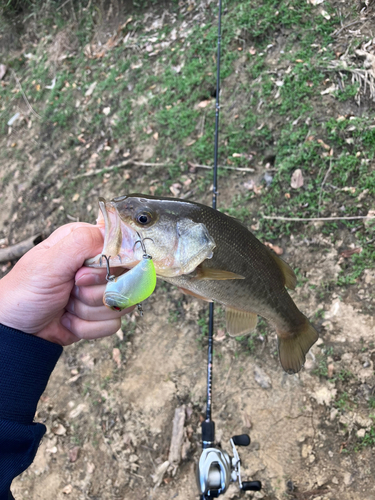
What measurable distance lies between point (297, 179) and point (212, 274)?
7.08ft

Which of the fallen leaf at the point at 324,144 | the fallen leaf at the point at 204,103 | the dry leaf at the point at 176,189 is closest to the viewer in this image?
the fallen leaf at the point at 324,144

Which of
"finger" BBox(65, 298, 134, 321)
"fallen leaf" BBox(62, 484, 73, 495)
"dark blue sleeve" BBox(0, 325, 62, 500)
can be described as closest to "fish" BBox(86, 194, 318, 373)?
"finger" BBox(65, 298, 134, 321)

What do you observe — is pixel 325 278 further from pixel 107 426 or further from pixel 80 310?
pixel 107 426

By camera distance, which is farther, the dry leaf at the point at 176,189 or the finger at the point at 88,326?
the dry leaf at the point at 176,189

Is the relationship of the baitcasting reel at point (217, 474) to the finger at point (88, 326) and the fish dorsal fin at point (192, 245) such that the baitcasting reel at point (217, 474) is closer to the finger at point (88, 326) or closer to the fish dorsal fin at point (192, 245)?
the finger at point (88, 326)

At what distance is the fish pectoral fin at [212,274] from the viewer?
2.01 meters

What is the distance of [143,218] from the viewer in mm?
1944

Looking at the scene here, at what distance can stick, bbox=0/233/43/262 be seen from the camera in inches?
202

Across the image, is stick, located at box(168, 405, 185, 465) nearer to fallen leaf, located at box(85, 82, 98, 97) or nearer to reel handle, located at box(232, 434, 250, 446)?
reel handle, located at box(232, 434, 250, 446)

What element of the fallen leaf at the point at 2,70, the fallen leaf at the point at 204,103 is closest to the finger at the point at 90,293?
the fallen leaf at the point at 204,103

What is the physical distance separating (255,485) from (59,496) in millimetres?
2554

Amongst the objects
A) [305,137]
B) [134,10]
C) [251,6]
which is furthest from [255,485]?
[134,10]

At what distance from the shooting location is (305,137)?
3734 millimetres

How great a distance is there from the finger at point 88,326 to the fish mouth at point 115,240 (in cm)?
67
